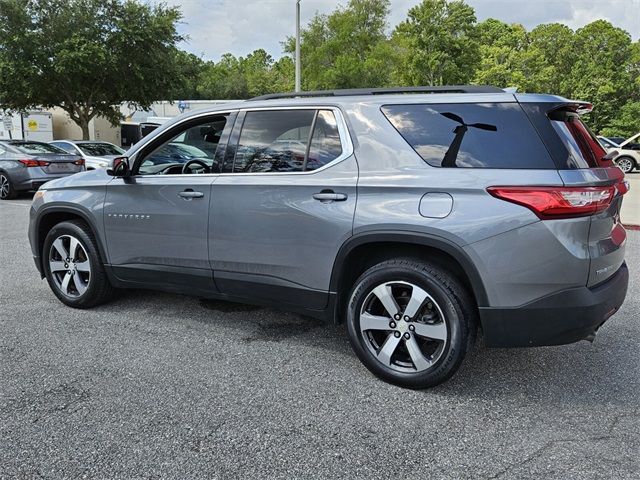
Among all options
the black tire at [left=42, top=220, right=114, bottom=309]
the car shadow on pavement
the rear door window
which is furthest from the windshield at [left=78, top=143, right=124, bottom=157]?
the rear door window

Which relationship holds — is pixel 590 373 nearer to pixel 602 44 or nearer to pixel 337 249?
pixel 337 249

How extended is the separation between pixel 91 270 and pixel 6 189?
10.1 m

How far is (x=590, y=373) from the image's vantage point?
11.4 ft

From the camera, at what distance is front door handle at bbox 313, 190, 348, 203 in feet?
10.8

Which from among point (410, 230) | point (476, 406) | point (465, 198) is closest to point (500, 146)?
point (465, 198)

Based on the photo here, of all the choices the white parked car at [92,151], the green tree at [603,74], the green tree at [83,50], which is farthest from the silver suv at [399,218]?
the green tree at [603,74]

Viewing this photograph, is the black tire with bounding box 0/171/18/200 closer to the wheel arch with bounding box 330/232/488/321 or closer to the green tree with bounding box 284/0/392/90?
the wheel arch with bounding box 330/232/488/321

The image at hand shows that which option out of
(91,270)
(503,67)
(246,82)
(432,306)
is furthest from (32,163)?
(246,82)

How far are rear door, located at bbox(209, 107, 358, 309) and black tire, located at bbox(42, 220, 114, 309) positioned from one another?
128 centimetres

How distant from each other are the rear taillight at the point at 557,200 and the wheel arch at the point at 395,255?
413 mm

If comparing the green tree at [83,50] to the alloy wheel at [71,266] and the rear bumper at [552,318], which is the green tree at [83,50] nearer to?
the alloy wheel at [71,266]

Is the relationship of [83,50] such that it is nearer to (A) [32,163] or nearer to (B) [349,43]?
(A) [32,163]

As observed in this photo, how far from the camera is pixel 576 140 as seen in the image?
3.00 meters

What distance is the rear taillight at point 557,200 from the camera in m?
2.75
